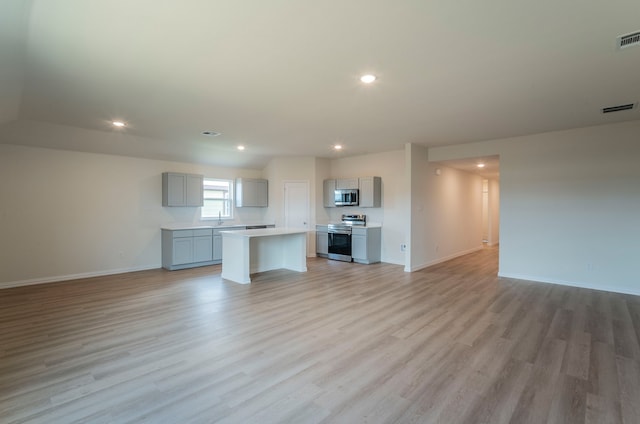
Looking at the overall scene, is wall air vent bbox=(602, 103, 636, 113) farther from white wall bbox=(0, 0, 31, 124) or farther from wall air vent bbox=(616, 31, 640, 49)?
A: white wall bbox=(0, 0, 31, 124)

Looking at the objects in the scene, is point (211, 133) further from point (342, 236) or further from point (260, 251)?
point (342, 236)

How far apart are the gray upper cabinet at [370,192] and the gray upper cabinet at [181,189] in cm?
386

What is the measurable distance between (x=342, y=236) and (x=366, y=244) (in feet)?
2.36

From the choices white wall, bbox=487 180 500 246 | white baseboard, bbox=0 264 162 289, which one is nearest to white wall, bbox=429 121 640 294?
white wall, bbox=487 180 500 246

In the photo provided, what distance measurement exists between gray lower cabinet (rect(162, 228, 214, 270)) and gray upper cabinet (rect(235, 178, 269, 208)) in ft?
4.27

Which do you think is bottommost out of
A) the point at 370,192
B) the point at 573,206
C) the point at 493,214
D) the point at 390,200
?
the point at 493,214

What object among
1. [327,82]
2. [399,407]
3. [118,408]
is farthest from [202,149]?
[399,407]

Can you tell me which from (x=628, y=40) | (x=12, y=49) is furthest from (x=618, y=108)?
(x=12, y=49)

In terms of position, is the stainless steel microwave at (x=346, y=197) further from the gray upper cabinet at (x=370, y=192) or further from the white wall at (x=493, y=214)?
the white wall at (x=493, y=214)

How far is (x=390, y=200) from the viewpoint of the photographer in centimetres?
743

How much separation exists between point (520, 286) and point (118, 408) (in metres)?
5.76

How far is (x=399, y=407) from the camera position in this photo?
2.11 meters

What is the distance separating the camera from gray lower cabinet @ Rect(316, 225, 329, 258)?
26.4 feet

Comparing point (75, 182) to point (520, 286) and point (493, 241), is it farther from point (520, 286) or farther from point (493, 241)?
point (493, 241)
